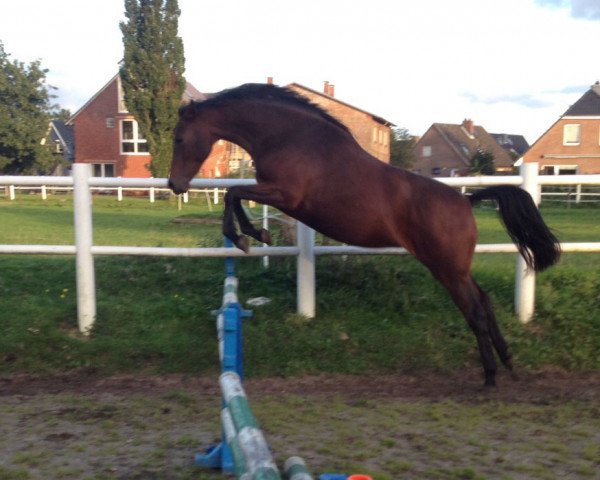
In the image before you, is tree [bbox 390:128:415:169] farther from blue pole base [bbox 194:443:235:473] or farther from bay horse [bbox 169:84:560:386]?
blue pole base [bbox 194:443:235:473]

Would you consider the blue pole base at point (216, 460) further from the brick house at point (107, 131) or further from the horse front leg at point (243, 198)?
the brick house at point (107, 131)

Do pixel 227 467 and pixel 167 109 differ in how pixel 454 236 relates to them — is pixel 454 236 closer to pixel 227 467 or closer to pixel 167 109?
pixel 227 467

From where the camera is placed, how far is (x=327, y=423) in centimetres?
425

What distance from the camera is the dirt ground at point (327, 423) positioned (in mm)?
3594

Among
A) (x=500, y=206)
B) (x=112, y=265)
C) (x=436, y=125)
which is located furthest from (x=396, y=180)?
(x=436, y=125)

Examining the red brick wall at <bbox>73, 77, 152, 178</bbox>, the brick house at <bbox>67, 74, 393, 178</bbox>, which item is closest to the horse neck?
the brick house at <bbox>67, 74, 393, 178</bbox>

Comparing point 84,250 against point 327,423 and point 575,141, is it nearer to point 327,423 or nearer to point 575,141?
point 327,423

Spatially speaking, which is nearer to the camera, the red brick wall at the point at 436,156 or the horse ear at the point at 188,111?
the horse ear at the point at 188,111

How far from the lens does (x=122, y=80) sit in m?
37.5

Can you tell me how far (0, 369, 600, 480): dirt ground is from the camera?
3594 millimetres

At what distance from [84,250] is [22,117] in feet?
136

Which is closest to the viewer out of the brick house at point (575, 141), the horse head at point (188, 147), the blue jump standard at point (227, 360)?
the blue jump standard at point (227, 360)

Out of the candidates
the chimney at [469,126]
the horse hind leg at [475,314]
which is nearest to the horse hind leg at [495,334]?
the horse hind leg at [475,314]

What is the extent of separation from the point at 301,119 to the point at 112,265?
9.24 ft
